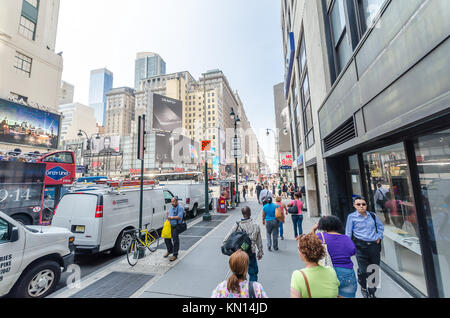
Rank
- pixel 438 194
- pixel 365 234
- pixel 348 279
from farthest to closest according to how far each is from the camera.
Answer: pixel 365 234, pixel 438 194, pixel 348 279

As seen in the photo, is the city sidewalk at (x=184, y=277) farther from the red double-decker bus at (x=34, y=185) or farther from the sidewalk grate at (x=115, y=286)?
the red double-decker bus at (x=34, y=185)

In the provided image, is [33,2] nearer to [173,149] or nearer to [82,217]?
[82,217]

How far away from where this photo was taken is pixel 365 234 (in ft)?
11.5

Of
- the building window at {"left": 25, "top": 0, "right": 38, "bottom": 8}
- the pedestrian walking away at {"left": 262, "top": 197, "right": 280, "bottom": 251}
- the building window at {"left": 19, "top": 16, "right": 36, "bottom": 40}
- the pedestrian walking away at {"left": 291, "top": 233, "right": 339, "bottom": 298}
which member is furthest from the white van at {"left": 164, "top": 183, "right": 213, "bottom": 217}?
the building window at {"left": 25, "top": 0, "right": 38, "bottom": 8}

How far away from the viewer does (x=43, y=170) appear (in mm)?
10109

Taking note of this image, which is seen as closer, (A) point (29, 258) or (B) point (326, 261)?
(B) point (326, 261)

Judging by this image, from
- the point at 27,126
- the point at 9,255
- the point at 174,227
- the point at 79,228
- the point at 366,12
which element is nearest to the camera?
the point at 9,255

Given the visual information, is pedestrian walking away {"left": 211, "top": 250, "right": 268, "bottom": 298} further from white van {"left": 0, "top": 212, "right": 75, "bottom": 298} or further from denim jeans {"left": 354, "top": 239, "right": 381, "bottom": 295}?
white van {"left": 0, "top": 212, "right": 75, "bottom": 298}

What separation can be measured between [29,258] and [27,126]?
26.2m

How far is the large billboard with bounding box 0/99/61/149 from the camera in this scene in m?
19.7

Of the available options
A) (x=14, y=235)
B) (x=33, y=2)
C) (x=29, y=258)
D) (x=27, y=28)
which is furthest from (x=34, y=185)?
(x=33, y=2)

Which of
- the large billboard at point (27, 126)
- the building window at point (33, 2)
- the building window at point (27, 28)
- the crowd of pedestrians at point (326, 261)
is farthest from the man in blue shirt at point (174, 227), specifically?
the building window at point (33, 2)

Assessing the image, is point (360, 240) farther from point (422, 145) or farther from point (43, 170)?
point (43, 170)
